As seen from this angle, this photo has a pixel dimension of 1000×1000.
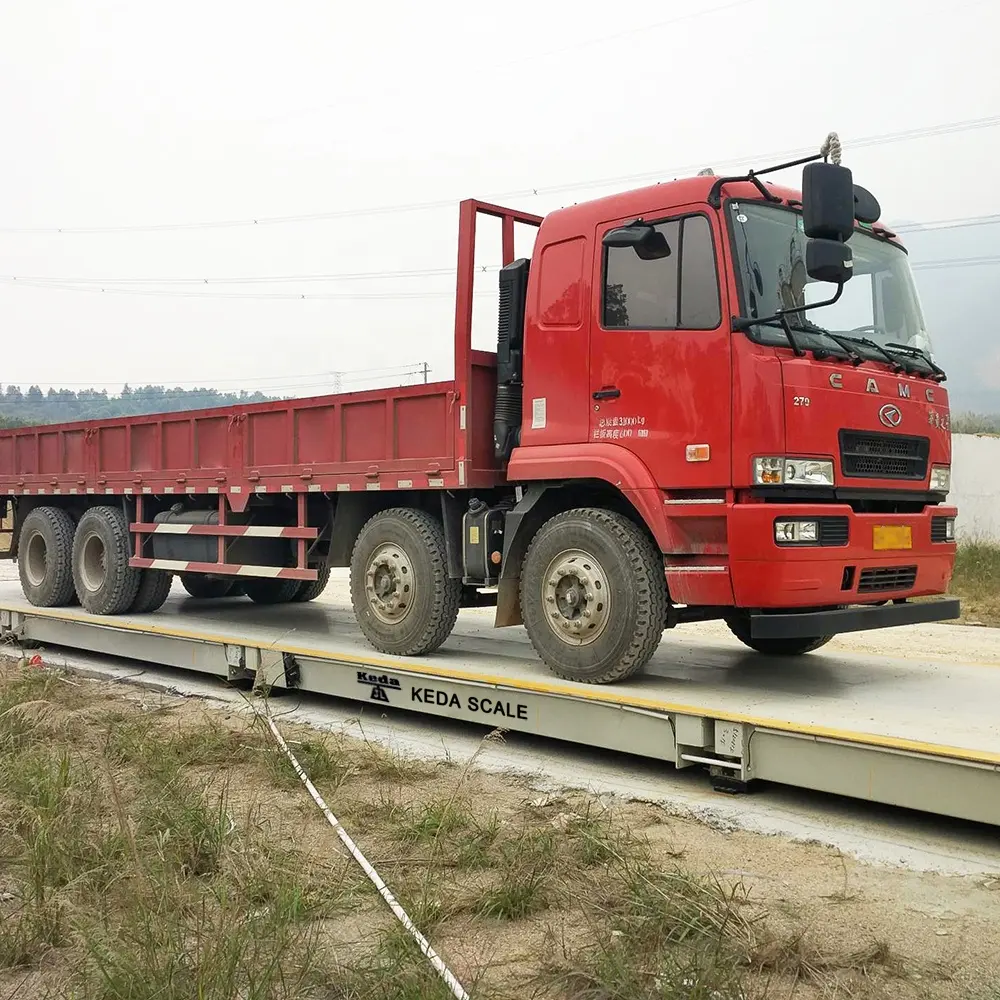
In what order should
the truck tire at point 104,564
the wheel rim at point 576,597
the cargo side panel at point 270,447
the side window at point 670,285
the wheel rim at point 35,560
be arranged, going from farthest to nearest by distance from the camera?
1. the wheel rim at point 35,560
2. the truck tire at point 104,564
3. the cargo side panel at point 270,447
4. the wheel rim at point 576,597
5. the side window at point 670,285

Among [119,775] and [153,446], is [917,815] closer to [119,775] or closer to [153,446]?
[119,775]

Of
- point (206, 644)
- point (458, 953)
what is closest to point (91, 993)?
point (458, 953)

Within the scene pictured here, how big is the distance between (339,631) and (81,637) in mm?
2307

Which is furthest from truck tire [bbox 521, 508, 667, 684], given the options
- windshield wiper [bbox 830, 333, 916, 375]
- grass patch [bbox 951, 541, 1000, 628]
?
grass patch [bbox 951, 541, 1000, 628]

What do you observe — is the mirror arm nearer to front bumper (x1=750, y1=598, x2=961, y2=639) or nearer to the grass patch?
front bumper (x1=750, y1=598, x2=961, y2=639)

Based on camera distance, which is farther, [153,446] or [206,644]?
[153,446]

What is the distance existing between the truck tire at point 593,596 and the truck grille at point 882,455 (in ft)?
3.64

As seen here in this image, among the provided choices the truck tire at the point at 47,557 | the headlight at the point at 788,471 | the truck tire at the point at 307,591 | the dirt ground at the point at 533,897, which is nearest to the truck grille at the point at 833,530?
the headlight at the point at 788,471

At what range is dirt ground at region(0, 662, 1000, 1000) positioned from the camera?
3.07m

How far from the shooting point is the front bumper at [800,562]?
17.3 feet

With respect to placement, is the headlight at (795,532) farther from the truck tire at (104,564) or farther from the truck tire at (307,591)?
the truck tire at (104,564)

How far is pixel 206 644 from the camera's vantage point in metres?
7.95

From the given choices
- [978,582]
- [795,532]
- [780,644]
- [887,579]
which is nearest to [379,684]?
[780,644]

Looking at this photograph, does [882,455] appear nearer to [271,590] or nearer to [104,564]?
[271,590]
